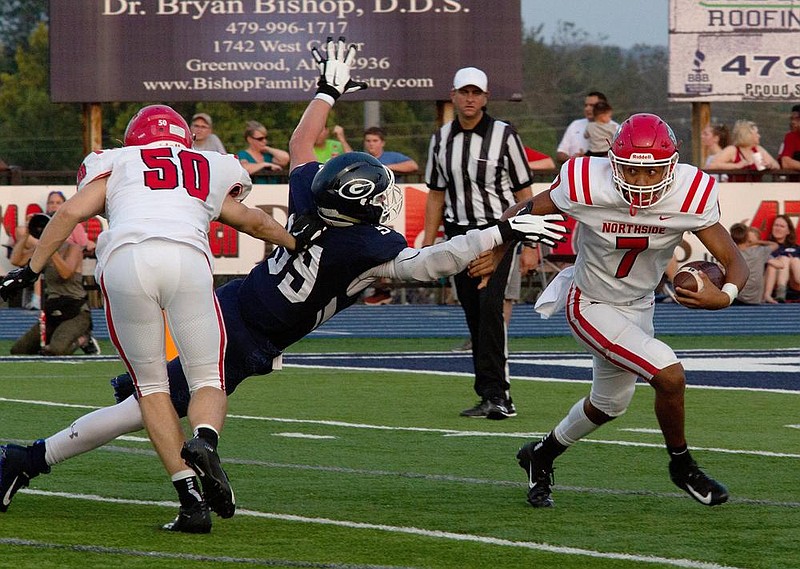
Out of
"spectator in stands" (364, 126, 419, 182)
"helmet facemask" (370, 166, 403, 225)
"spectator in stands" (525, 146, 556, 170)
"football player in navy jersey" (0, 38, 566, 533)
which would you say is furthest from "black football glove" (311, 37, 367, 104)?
"spectator in stands" (525, 146, 556, 170)

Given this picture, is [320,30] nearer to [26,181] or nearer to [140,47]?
[140,47]

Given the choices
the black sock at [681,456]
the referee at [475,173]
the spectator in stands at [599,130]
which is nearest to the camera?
the black sock at [681,456]

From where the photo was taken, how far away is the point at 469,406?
9.20m

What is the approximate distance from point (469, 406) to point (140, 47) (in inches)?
360

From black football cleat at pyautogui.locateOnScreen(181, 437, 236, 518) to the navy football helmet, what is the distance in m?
1.12

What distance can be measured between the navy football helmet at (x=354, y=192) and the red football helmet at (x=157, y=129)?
1.66 feet

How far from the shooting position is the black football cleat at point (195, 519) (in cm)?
518

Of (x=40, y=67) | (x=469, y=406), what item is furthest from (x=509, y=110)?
(x=469, y=406)

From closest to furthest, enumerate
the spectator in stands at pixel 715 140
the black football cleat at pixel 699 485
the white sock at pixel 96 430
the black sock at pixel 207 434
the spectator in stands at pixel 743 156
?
1. the black sock at pixel 207 434
2. the white sock at pixel 96 430
3. the black football cleat at pixel 699 485
4. the spectator in stands at pixel 743 156
5. the spectator in stands at pixel 715 140

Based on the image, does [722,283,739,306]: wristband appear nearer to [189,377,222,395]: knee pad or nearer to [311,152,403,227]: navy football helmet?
[311,152,403,227]: navy football helmet

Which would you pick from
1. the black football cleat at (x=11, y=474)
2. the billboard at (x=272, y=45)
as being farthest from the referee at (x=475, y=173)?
the billboard at (x=272, y=45)

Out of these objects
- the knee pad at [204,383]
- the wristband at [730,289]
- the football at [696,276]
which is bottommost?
the knee pad at [204,383]

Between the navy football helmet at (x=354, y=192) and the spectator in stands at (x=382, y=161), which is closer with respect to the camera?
the navy football helmet at (x=354, y=192)

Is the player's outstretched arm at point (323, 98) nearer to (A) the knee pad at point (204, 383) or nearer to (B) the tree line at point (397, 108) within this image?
(A) the knee pad at point (204, 383)
